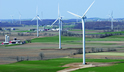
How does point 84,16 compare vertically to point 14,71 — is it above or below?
above

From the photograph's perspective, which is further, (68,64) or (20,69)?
(68,64)

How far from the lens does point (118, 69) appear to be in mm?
47094

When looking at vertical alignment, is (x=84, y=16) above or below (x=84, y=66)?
above

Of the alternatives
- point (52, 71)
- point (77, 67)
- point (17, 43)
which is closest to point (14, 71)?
point (52, 71)

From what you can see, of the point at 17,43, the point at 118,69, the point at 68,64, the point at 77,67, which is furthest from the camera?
the point at 17,43

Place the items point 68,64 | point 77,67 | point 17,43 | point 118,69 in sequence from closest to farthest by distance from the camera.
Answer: point 118,69 → point 77,67 → point 68,64 → point 17,43

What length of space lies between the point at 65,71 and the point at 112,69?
254 inches

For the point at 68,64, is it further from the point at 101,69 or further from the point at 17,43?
the point at 17,43

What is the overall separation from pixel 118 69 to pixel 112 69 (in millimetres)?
812

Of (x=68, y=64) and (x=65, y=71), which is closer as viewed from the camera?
(x=65, y=71)

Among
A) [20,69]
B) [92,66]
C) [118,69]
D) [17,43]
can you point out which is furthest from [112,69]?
[17,43]

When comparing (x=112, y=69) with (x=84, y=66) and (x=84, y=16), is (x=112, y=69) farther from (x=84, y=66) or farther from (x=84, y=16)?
(x=84, y=16)

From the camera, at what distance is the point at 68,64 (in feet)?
182

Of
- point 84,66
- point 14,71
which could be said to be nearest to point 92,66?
point 84,66
